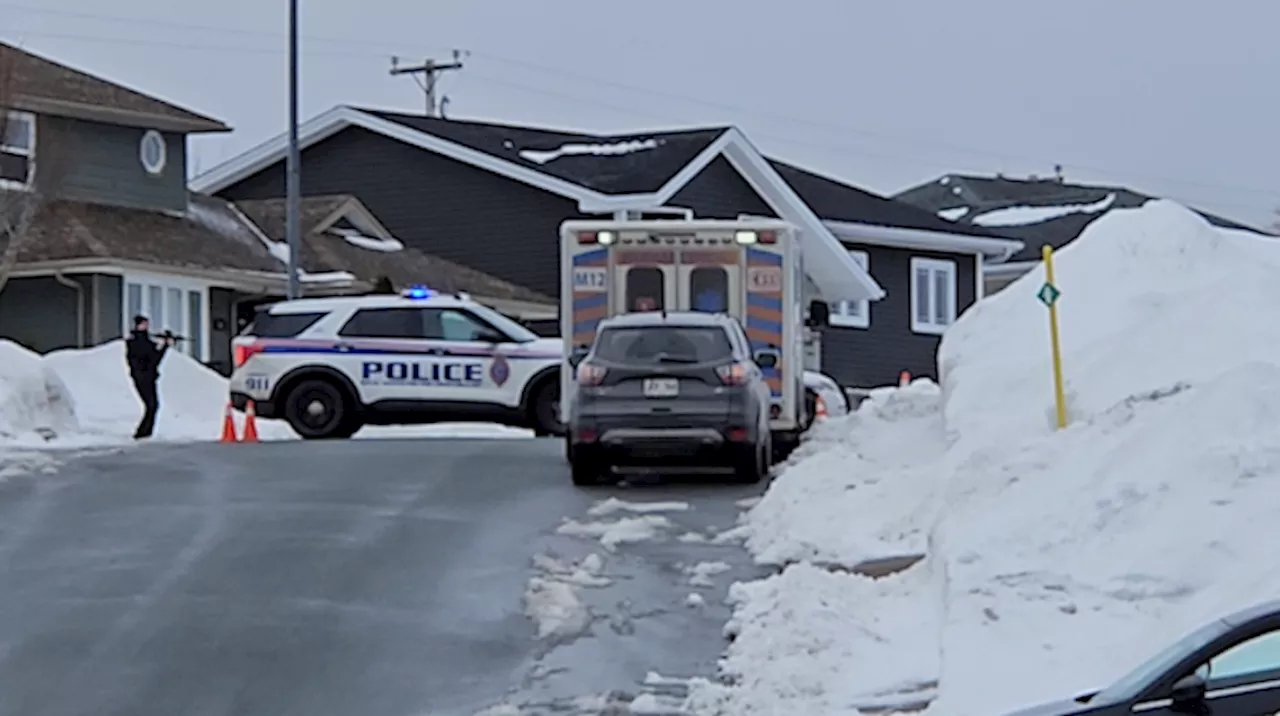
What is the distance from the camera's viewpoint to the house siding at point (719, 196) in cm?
4444

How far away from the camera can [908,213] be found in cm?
5222

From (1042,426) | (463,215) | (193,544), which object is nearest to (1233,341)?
(1042,426)

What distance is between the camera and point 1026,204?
74.5 m

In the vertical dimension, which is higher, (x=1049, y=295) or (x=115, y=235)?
(x=115, y=235)

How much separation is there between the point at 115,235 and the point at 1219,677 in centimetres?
3138

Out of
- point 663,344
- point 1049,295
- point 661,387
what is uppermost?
point 1049,295

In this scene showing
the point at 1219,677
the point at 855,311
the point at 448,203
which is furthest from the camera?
the point at 855,311

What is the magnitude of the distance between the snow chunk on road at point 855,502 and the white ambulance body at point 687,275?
2.80 metres

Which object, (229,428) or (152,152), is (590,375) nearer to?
(229,428)

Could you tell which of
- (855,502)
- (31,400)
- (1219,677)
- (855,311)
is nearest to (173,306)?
(31,400)

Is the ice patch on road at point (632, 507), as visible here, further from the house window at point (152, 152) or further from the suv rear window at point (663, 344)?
the house window at point (152, 152)

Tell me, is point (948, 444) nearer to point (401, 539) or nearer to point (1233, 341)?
point (1233, 341)

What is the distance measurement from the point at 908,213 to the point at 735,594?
3949 centimetres

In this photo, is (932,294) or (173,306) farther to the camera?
(932,294)
